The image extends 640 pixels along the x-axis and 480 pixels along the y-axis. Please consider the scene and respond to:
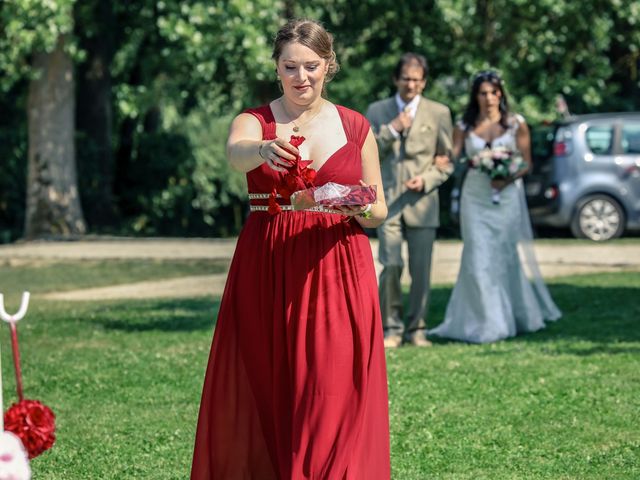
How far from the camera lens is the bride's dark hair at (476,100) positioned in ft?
36.2

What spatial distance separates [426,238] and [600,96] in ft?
50.4

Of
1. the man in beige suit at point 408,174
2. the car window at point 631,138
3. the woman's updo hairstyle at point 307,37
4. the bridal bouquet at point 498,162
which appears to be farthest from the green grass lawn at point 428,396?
the car window at point 631,138

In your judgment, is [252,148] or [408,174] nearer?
[252,148]

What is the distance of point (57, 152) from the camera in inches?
961

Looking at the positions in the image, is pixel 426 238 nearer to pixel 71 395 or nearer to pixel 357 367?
pixel 71 395

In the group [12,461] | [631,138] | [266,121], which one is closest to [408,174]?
[266,121]

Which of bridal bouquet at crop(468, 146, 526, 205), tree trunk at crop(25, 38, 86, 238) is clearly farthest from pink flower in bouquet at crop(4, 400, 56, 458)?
tree trunk at crop(25, 38, 86, 238)

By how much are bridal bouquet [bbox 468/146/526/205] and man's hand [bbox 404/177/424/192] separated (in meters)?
0.96

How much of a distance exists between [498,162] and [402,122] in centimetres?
113

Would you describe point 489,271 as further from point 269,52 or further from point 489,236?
point 269,52

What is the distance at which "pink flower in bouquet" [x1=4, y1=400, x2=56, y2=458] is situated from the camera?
137 inches

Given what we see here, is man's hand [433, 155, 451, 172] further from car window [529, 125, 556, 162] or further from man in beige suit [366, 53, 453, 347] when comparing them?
car window [529, 125, 556, 162]

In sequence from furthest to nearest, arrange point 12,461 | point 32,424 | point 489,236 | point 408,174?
point 489,236 → point 408,174 → point 32,424 → point 12,461

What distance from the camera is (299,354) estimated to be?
17.3 ft
